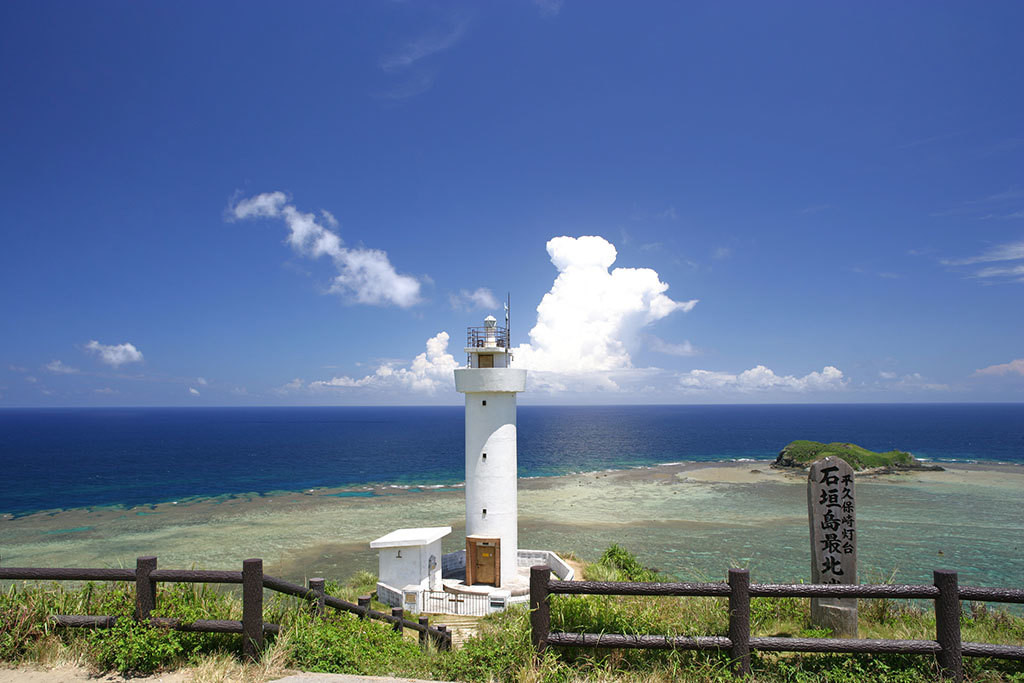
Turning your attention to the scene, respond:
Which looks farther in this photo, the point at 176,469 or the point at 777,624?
the point at 176,469

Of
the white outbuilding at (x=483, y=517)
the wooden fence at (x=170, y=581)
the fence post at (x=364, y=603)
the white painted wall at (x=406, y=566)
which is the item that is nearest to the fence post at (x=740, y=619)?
the wooden fence at (x=170, y=581)

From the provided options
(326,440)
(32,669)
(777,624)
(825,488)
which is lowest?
(326,440)

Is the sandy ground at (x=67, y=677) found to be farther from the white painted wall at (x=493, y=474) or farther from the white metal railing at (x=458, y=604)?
the white painted wall at (x=493, y=474)

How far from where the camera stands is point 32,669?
483 centimetres

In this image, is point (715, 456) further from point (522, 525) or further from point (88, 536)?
point (88, 536)

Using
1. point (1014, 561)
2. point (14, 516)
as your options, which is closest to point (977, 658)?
point (1014, 561)

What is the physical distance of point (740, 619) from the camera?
459cm

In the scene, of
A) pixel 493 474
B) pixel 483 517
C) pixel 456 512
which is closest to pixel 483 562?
pixel 483 517

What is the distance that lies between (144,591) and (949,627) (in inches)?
296

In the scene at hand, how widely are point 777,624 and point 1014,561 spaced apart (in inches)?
1069

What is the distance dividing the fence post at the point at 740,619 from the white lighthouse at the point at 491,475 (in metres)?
11.6

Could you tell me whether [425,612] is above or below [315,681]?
below

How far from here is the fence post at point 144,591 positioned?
16.4 ft

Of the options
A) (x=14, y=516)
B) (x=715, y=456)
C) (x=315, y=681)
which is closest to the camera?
(x=315, y=681)
